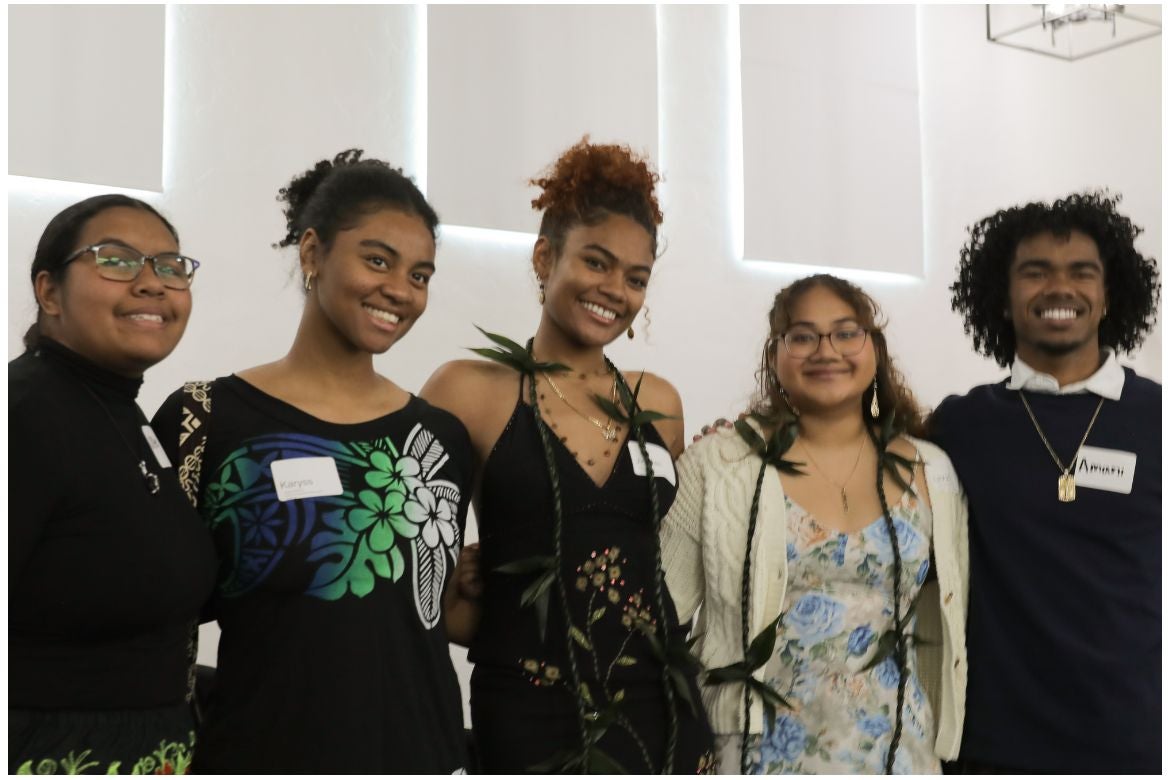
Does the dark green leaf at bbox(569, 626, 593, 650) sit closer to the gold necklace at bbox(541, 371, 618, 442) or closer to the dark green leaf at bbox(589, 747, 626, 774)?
the dark green leaf at bbox(589, 747, 626, 774)

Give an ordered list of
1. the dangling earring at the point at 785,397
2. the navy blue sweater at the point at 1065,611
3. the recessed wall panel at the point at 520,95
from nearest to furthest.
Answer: the navy blue sweater at the point at 1065,611, the dangling earring at the point at 785,397, the recessed wall panel at the point at 520,95

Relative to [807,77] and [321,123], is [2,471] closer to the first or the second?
[321,123]

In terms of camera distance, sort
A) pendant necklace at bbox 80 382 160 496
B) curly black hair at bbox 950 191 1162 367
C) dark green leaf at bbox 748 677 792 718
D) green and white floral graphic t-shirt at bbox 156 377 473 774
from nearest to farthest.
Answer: pendant necklace at bbox 80 382 160 496
green and white floral graphic t-shirt at bbox 156 377 473 774
dark green leaf at bbox 748 677 792 718
curly black hair at bbox 950 191 1162 367

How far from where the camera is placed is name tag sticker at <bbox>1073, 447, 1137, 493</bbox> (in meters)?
2.75

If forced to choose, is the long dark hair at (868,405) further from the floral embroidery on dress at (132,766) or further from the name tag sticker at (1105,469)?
the floral embroidery on dress at (132,766)

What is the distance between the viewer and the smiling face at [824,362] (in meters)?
2.74

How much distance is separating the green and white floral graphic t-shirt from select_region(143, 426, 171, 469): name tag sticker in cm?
10

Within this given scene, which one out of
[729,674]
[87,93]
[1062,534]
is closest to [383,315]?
[729,674]

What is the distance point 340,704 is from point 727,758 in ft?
3.17

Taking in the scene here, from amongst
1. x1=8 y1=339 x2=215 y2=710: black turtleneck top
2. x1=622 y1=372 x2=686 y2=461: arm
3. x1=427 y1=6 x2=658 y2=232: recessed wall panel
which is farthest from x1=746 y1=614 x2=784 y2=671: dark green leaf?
x1=427 y1=6 x2=658 y2=232: recessed wall panel

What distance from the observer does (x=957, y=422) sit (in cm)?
299

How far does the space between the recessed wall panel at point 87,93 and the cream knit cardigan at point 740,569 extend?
239 cm

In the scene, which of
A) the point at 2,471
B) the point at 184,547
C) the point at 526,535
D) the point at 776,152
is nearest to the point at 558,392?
the point at 526,535

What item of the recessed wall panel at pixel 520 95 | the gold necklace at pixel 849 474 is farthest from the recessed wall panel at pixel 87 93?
the gold necklace at pixel 849 474
